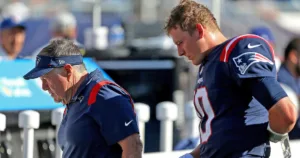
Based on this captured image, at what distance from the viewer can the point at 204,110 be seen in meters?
3.82

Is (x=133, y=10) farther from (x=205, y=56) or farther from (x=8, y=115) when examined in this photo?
(x=205, y=56)

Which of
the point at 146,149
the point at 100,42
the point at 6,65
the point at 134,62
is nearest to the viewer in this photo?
the point at 6,65

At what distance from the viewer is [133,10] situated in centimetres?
1927

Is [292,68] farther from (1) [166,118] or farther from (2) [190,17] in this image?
(2) [190,17]

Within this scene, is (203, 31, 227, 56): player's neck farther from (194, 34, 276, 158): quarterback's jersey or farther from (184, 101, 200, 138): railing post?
(184, 101, 200, 138): railing post

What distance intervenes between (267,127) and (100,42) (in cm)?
827

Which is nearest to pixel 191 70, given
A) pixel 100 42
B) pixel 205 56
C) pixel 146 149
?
pixel 100 42

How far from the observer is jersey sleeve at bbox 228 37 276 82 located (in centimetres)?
354

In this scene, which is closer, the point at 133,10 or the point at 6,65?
the point at 6,65

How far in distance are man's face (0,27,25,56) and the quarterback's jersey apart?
15.6ft

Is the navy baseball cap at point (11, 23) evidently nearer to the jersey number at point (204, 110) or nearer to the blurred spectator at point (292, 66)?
the blurred spectator at point (292, 66)

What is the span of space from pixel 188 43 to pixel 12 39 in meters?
4.82

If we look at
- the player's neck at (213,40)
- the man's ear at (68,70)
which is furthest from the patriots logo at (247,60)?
the man's ear at (68,70)

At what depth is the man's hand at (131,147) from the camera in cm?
383
